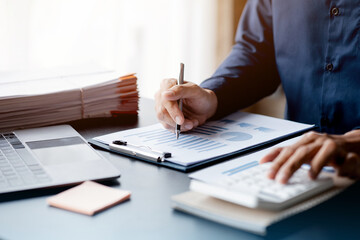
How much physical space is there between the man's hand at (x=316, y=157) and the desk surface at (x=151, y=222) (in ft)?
0.14

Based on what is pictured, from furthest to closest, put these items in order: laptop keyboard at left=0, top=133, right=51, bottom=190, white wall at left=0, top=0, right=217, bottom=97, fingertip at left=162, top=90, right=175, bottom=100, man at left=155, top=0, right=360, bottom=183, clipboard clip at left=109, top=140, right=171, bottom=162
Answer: white wall at left=0, top=0, right=217, bottom=97 → man at left=155, top=0, right=360, bottom=183 → fingertip at left=162, top=90, right=175, bottom=100 → clipboard clip at left=109, top=140, right=171, bottom=162 → laptop keyboard at left=0, top=133, right=51, bottom=190

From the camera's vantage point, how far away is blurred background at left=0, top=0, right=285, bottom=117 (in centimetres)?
206

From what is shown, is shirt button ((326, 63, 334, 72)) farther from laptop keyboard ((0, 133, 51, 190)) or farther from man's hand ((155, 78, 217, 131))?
laptop keyboard ((0, 133, 51, 190))

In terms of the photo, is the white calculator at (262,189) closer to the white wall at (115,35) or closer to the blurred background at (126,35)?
the blurred background at (126,35)

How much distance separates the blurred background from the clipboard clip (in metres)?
0.59

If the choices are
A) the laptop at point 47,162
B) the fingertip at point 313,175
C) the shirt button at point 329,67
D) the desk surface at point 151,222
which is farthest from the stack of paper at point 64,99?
the fingertip at point 313,175

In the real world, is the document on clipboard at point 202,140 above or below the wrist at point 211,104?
below

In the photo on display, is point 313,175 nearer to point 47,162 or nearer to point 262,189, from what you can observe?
point 262,189

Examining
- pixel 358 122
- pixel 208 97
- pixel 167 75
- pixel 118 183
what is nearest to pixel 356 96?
pixel 358 122

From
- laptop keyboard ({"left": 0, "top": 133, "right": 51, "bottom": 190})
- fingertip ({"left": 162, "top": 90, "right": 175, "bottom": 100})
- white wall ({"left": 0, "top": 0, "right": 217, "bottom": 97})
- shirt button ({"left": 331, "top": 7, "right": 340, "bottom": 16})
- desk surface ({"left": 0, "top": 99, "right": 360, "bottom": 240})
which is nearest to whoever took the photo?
desk surface ({"left": 0, "top": 99, "right": 360, "bottom": 240})

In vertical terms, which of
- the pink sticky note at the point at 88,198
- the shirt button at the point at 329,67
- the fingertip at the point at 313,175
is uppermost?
the shirt button at the point at 329,67

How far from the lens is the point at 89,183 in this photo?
78 cm

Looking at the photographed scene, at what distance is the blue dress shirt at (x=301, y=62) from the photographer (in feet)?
4.31

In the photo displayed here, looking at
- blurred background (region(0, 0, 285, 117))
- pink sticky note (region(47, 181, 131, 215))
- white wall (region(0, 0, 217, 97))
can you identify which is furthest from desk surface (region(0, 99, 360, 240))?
white wall (region(0, 0, 217, 97))
